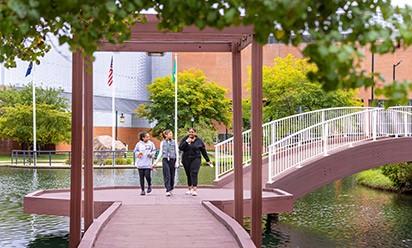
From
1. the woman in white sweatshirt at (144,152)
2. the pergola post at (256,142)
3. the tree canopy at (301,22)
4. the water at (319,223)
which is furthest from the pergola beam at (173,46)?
the tree canopy at (301,22)

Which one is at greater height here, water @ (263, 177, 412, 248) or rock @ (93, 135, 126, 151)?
rock @ (93, 135, 126, 151)

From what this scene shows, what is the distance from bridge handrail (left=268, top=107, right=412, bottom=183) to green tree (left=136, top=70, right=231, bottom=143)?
30.6 metres

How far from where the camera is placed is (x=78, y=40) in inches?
142

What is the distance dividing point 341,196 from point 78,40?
2026 centimetres

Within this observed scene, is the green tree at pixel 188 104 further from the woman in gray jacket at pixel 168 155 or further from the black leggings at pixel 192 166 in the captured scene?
the woman in gray jacket at pixel 168 155

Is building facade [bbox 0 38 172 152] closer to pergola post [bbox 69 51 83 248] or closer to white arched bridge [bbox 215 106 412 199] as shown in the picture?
white arched bridge [bbox 215 106 412 199]

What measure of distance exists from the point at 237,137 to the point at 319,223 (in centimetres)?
562

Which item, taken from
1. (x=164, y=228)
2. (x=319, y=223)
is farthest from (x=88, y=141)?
(x=319, y=223)

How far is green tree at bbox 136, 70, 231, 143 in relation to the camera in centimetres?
4722

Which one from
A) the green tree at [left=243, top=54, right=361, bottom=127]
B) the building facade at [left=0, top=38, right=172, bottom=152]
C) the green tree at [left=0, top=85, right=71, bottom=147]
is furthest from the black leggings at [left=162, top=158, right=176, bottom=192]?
the building facade at [left=0, top=38, right=172, bottom=152]

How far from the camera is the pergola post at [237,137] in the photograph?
10992 millimetres

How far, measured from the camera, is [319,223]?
620 inches

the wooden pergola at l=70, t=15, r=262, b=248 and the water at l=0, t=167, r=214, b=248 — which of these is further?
the water at l=0, t=167, r=214, b=248

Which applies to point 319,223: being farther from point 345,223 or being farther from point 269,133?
point 269,133
